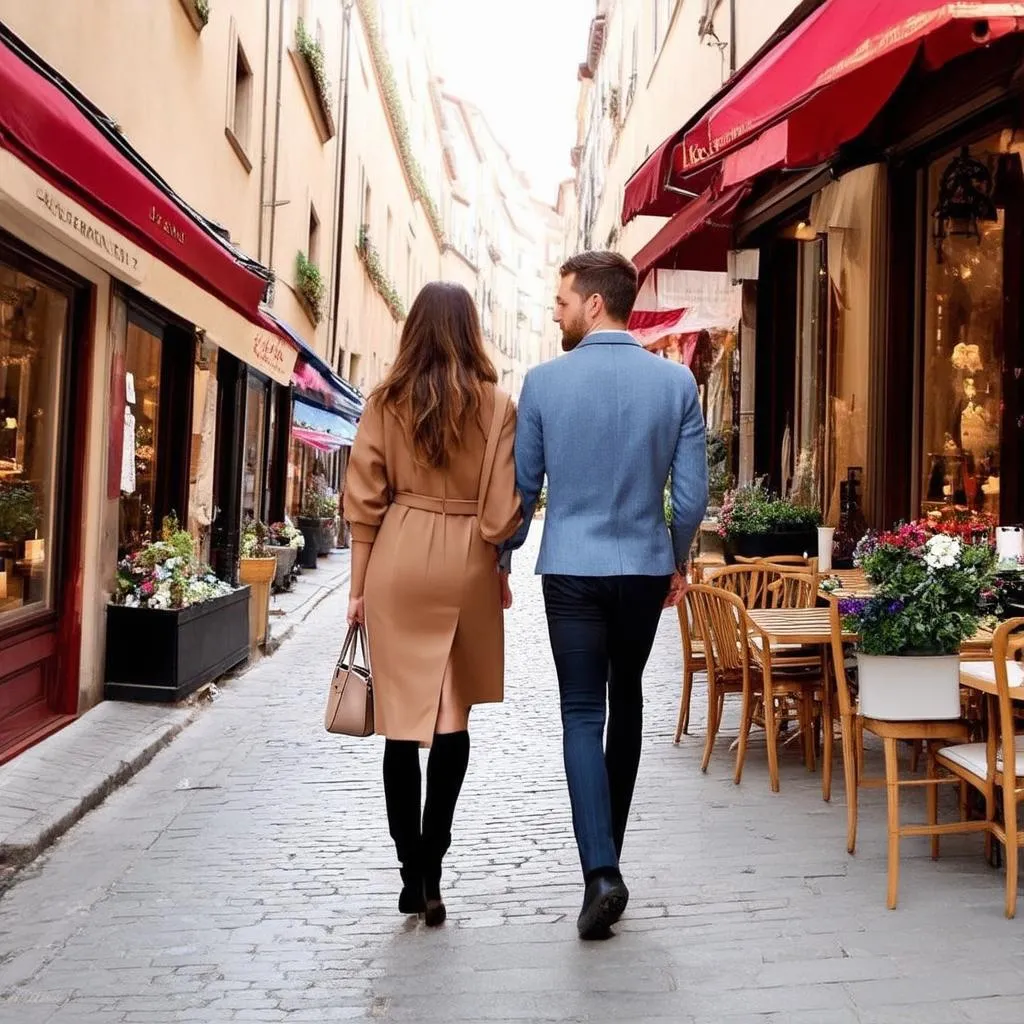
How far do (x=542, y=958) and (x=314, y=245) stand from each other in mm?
15497

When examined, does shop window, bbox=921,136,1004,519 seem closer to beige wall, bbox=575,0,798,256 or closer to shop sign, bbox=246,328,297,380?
beige wall, bbox=575,0,798,256

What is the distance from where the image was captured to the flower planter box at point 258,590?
31.7 ft

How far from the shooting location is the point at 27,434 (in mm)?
6383

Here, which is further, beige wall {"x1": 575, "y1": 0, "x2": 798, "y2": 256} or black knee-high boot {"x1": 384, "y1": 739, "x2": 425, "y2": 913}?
beige wall {"x1": 575, "y1": 0, "x2": 798, "y2": 256}

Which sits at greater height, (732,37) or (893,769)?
(732,37)

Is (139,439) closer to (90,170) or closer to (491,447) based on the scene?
(90,170)

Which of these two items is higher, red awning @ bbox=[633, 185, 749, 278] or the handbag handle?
red awning @ bbox=[633, 185, 749, 278]

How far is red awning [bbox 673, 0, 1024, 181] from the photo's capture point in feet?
14.7

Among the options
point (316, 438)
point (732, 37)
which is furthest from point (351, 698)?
point (316, 438)

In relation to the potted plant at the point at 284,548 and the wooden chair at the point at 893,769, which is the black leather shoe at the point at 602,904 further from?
Result: the potted plant at the point at 284,548

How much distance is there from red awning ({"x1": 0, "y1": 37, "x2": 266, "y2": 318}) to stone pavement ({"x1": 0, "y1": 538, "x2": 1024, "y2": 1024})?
101 inches

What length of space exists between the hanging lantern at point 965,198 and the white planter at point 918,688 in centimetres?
451

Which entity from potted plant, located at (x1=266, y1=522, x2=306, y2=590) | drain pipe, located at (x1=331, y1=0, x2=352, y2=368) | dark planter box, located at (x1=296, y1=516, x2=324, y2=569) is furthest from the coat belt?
drain pipe, located at (x1=331, y1=0, x2=352, y2=368)

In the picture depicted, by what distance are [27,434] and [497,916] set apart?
3.95 m
